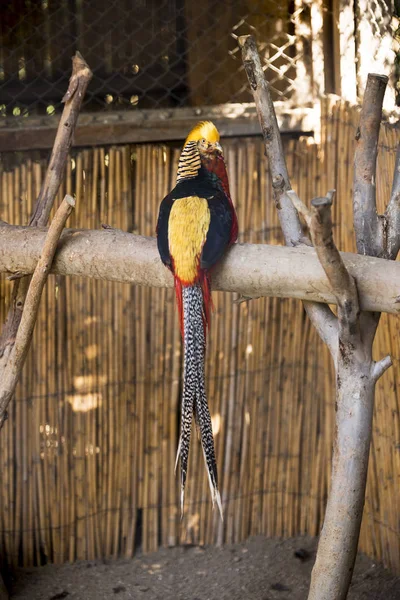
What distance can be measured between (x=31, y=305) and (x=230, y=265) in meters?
0.60

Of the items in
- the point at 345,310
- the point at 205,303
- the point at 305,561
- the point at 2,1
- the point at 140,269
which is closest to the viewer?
the point at 345,310

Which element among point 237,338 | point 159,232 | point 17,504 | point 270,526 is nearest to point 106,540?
point 17,504

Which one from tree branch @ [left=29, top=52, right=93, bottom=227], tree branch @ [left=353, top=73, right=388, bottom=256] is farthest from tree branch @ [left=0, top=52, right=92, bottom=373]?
tree branch @ [left=353, top=73, right=388, bottom=256]

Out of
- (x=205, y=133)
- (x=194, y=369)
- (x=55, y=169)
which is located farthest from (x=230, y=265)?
(x=55, y=169)

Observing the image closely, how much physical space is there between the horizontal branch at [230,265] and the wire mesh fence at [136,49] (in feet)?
4.23

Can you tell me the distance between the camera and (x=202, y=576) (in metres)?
2.88

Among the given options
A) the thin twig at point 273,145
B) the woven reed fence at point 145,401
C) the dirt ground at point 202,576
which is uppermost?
the thin twig at point 273,145

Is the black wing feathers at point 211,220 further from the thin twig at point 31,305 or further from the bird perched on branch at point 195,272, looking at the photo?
the thin twig at point 31,305

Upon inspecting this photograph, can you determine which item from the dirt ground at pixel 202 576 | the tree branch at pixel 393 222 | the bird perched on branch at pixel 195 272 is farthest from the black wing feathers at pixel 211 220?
the dirt ground at pixel 202 576

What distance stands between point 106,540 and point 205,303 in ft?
4.90

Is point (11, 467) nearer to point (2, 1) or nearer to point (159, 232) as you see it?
point (159, 232)

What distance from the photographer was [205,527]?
3.05m

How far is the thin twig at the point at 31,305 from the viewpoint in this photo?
203 cm

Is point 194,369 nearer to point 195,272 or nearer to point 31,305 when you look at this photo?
point 195,272
